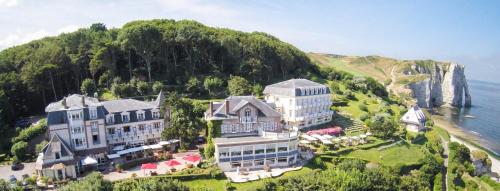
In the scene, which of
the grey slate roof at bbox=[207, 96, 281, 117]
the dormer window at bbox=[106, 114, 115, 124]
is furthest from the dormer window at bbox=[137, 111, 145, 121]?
the grey slate roof at bbox=[207, 96, 281, 117]

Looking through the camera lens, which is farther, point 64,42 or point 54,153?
point 64,42

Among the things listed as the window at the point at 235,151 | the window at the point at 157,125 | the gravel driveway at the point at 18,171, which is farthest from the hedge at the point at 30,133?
the window at the point at 235,151

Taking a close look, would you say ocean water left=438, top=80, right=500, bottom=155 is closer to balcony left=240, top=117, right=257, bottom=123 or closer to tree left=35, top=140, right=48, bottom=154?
balcony left=240, top=117, right=257, bottom=123

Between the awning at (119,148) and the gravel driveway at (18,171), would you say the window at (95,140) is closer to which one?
the awning at (119,148)

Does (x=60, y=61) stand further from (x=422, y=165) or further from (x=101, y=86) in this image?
(x=422, y=165)

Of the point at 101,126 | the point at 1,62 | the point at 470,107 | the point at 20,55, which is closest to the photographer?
the point at 101,126

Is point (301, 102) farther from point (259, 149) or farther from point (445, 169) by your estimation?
point (445, 169)

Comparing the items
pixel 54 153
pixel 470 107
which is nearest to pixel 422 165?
pixel 54 153

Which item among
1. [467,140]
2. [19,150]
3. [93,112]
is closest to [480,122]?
[467,140]
